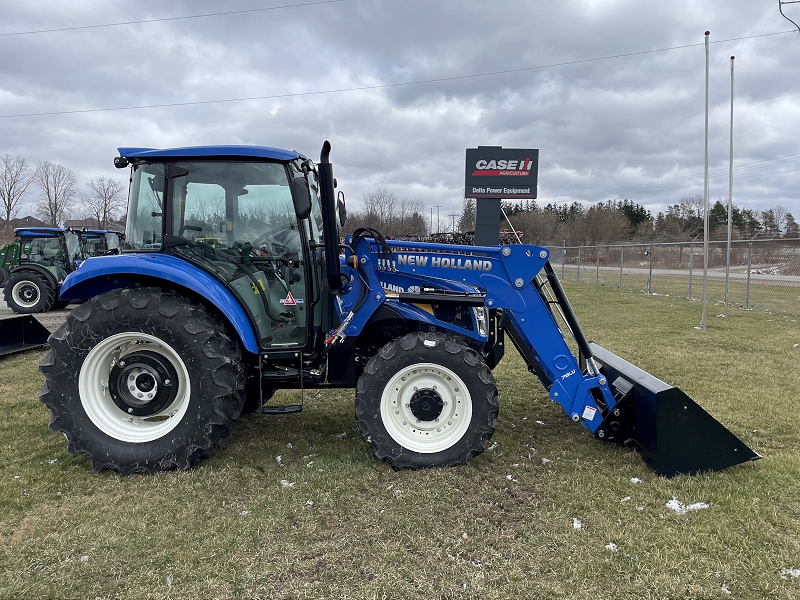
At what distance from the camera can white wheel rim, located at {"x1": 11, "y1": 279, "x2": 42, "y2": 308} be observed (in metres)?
13.0

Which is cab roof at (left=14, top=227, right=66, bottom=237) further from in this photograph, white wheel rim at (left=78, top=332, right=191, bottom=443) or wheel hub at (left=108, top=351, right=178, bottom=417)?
wheel hub at (left=108, top=351, right=178, bottom=417)

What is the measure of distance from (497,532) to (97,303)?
3041mm

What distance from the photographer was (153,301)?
11.6 feet

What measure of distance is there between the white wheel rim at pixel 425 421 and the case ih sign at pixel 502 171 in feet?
65.4

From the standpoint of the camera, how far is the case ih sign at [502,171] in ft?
74.1

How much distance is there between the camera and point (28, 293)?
43.2ft

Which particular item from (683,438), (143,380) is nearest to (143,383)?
(143,380)

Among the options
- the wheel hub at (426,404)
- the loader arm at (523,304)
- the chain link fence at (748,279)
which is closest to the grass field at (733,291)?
the chain link fence at (748,279)

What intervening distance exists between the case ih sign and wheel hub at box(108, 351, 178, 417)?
20.3 meters

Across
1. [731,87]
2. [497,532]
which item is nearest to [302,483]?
[497,532]

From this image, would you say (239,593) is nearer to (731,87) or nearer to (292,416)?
(292,416)

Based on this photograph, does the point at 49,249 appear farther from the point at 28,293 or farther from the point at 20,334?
the point at 20,334

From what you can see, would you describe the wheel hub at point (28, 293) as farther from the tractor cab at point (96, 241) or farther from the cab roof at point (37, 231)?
the tractor cab at point (96, 241)

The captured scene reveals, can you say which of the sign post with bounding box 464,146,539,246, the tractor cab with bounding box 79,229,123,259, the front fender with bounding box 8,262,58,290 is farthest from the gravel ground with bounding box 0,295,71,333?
the sign post with bounding box 464,146,539,246
